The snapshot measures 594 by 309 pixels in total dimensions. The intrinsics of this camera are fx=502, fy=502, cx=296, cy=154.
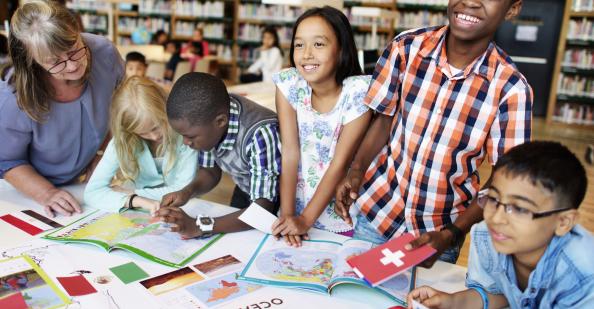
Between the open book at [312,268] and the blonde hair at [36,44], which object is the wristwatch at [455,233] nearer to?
the open book at [312,268]

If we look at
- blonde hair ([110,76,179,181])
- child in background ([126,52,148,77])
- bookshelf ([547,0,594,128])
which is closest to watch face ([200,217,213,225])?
blonde hair ([110,76,179,181])

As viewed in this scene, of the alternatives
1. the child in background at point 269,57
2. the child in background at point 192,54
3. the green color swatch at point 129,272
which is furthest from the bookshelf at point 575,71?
the green color swatch at point 129,272

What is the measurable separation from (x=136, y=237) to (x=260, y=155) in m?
0.40

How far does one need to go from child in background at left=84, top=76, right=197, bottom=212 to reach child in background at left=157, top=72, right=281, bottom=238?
8cm

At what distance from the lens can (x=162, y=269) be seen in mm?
1182

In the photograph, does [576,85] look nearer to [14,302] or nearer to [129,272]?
[129,272]

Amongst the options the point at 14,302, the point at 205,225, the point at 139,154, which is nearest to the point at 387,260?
the point at 205,225

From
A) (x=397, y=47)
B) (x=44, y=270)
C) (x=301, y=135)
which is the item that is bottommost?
(x=44, y=270)

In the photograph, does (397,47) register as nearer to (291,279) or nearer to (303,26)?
(303,26)

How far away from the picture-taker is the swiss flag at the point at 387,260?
3.33ft

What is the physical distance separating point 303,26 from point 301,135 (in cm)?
32

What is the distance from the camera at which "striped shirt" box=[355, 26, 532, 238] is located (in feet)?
3.79

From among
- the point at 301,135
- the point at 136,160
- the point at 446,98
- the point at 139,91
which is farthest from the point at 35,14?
the point at 446,98

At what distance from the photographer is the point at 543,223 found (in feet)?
2.93
